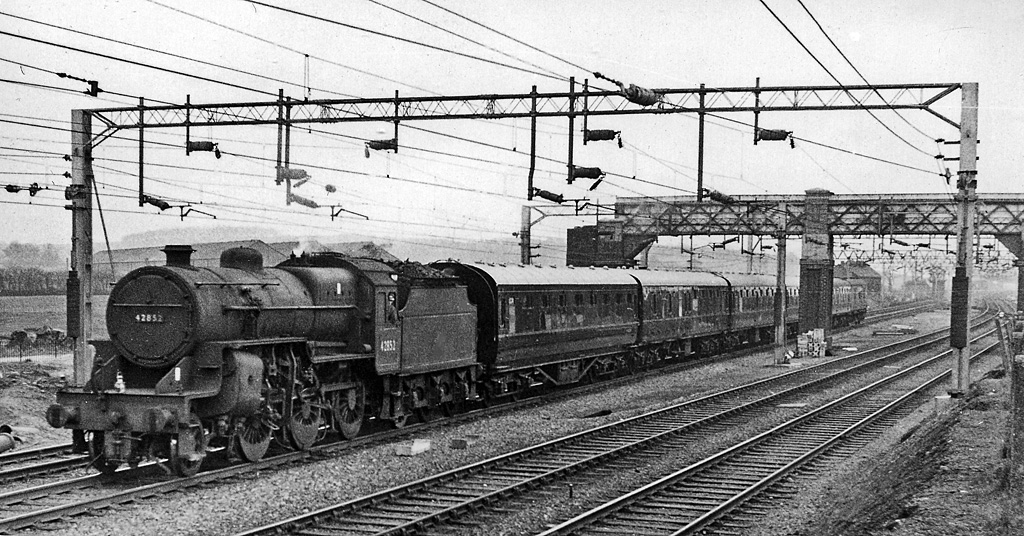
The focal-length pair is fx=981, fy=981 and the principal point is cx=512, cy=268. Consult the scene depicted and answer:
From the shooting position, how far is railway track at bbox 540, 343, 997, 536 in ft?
37.0

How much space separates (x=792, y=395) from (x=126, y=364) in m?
16.4

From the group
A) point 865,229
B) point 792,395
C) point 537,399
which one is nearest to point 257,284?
point 537,399

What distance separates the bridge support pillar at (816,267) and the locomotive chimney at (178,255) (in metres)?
34.4

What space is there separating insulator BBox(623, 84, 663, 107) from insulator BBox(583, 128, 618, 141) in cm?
143

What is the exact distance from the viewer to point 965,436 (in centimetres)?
1528

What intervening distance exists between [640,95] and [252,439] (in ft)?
27.0

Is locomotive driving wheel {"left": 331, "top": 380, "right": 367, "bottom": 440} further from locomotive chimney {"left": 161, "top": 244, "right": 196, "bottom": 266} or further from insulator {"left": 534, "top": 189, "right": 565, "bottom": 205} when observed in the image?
insulator {"left": 534, "top": 189, "right": 565, "bottom": 205}

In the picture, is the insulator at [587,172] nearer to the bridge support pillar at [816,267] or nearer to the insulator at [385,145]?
the insulator at [385,145]

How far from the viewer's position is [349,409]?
16.5 m

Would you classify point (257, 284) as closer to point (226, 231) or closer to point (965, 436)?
point (965, 436)

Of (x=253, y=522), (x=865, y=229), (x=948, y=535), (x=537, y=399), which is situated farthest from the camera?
(x=865, y=229)

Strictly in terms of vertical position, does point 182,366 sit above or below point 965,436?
above

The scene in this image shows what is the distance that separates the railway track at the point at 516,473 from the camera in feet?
35.8

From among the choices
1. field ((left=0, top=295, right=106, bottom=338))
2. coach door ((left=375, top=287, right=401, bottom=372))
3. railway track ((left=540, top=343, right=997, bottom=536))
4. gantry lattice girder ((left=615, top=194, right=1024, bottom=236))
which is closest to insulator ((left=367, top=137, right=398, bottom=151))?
coach door ((left=375, top=287, right=401, bottom=372))
